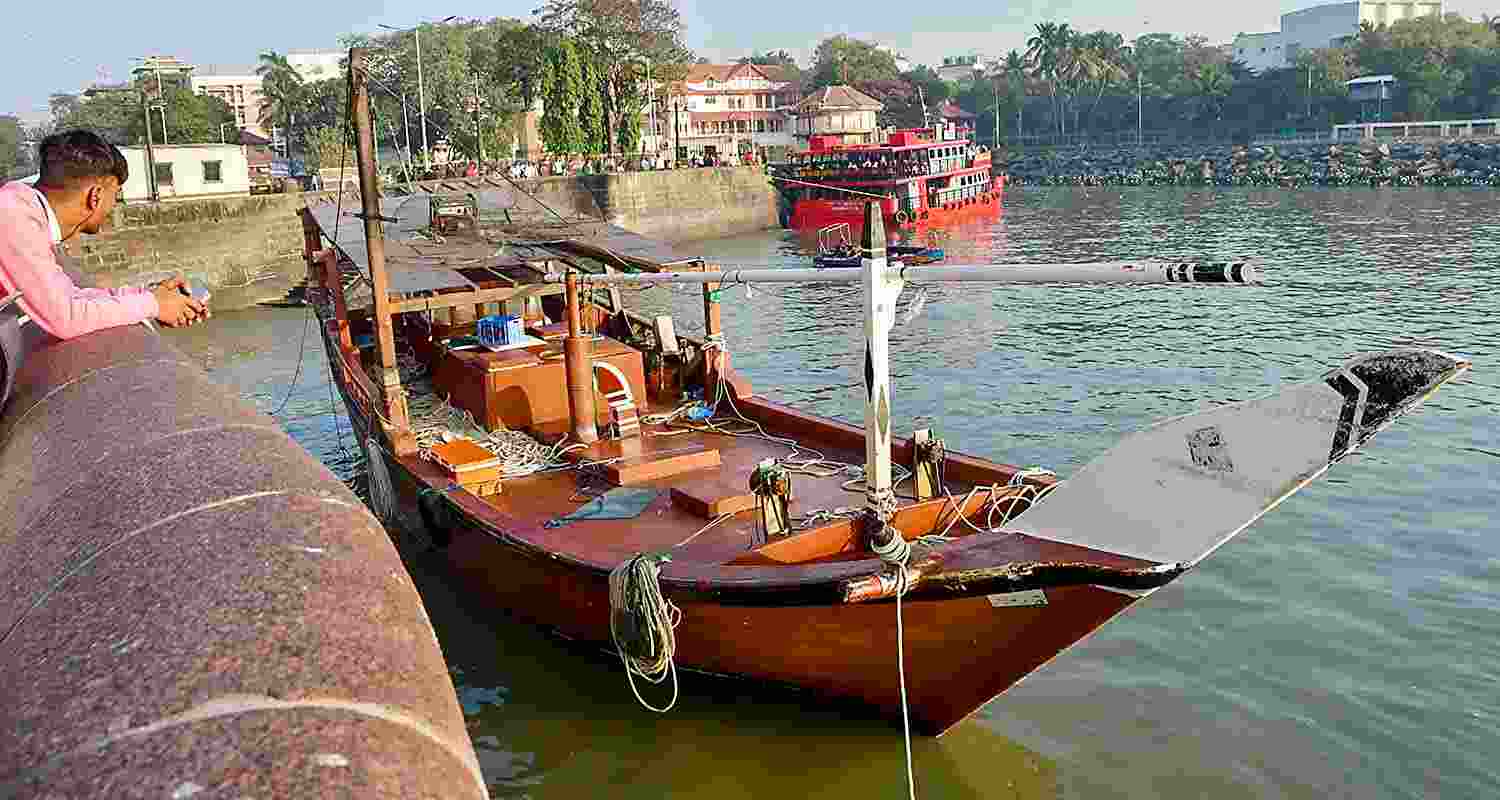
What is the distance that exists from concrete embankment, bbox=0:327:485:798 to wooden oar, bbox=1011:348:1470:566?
4482mm

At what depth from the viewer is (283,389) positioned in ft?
68.2

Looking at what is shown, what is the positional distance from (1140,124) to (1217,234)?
52.5 m

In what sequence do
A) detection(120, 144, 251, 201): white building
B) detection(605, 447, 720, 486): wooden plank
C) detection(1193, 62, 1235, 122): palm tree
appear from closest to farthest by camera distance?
1. detection(605, 447, 720, 486): wooden plank
2. detection(120, 144, 251, 201): white building
3. detection(1193, 62, 1235, 122): palm tree

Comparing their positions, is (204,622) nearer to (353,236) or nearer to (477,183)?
(353,236)

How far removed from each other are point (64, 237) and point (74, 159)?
0.81 ft

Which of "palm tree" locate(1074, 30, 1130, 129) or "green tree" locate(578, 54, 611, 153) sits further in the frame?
"palm tree" locate(1074, 30, 1130, 129)

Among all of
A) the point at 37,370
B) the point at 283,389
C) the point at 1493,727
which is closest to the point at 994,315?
the point at 283,389

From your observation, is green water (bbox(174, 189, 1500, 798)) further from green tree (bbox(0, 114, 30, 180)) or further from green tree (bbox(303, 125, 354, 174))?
green tree (bbox(0, 114, 30, 180))

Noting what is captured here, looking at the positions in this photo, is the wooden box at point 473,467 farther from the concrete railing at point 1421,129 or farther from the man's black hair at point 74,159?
the concrete railing at point 1421,129

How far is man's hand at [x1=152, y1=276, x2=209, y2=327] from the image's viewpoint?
382 cm

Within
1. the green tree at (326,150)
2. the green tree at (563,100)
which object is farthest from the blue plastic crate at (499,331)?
the green tree at (326,150)

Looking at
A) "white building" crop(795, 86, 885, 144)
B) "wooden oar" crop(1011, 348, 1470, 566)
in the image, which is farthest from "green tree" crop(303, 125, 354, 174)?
"wooden oar" crop(1011, 348, 1470, 566)

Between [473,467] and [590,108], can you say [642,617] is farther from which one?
[590,108]

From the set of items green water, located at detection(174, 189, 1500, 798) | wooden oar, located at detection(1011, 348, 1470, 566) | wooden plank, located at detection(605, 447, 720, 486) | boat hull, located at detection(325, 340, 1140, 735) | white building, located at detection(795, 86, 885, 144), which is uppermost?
white building, located at detection(795, 86, 885, 144)
